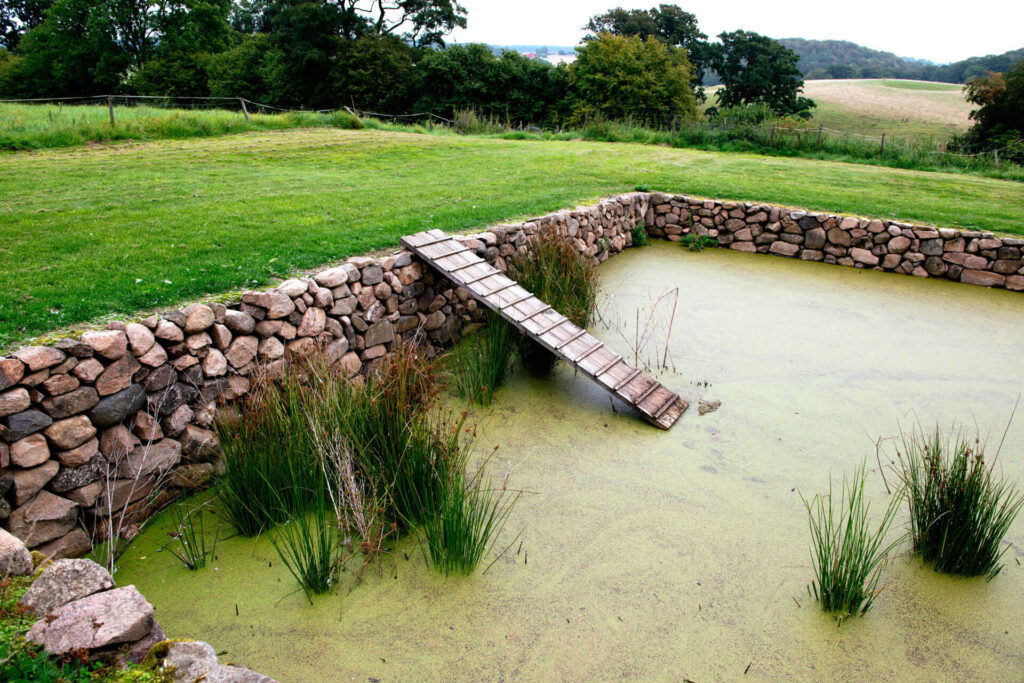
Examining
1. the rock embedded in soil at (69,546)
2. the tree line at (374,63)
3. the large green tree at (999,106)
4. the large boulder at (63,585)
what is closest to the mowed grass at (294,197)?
the rock embedded in soil at (69,546)

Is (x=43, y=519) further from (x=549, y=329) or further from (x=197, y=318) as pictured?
(x=549, y=329)

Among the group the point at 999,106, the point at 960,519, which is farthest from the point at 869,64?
the point at 960,519

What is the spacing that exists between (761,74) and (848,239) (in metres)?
32.3

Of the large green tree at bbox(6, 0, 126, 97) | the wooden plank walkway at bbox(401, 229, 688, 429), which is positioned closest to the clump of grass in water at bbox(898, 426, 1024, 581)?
the wooden plank walkway at bbox(401, 229, 688, 429)

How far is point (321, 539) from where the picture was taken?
2.93m

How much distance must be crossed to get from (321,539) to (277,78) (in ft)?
111

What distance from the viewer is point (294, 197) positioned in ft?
24.8

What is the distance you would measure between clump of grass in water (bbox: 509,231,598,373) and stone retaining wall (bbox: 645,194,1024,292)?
4207mm

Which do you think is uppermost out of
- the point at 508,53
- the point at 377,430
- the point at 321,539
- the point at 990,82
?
the point at 508,53

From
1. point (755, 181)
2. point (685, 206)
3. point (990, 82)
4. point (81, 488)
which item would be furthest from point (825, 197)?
point (990, 82)

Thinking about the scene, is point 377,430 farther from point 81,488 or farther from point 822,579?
point 822,579

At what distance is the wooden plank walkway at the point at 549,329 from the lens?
15.3 ft

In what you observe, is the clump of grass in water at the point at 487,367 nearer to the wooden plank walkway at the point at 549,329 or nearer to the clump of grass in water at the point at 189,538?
the wooden plank walkway at the point at 549,329

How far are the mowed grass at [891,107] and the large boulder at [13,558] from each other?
36186 mm
